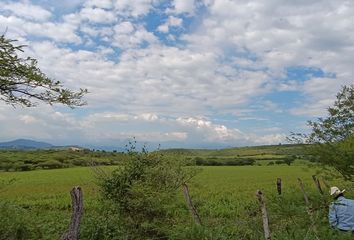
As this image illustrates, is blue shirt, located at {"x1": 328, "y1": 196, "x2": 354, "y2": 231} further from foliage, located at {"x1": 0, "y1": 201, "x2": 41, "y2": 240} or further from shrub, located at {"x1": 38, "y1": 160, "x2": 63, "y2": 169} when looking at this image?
shrub, located at {"x1": 38, "y1": 160, "x2": 63, "y2": 169}

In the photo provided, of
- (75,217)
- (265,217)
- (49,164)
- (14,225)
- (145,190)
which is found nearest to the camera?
(75,217)

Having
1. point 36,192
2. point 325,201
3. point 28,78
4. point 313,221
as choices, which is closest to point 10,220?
point 28,78

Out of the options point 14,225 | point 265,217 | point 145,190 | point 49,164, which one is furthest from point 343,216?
point 49,164

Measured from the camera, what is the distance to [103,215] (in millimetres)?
13094

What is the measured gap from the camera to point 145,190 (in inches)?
490

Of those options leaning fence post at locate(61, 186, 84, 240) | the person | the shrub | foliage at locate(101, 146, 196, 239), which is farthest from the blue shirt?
the shrub

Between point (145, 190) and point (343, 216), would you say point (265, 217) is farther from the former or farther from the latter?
point (145, 190)

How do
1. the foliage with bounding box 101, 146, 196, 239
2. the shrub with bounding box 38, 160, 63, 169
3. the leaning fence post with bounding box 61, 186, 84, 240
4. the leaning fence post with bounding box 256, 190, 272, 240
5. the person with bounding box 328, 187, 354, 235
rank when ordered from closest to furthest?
the leaning fence post with bounding box 61, 186, 84, 240
the leaning fence post with bounding box 256, 190, 272, 240
the person with bounding box 328, 187, 354, 235
the foliage with bounding box 101, 146, 196, 239
the shrub with bounding box 38, 160, 63, 169

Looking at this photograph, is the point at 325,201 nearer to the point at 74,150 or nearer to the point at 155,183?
the point at 155,183

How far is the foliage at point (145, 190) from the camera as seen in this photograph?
40.5 ft

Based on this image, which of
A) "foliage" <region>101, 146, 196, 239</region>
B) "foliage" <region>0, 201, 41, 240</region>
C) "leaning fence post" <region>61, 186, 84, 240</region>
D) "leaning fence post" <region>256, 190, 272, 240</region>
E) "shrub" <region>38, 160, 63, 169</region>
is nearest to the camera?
"leaning fence post" <region>61, 186, 84, 240</region>

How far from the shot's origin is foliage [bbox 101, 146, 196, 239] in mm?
12344

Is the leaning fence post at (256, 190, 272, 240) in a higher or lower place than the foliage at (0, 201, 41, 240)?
higher

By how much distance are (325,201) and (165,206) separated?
4.45 meters
